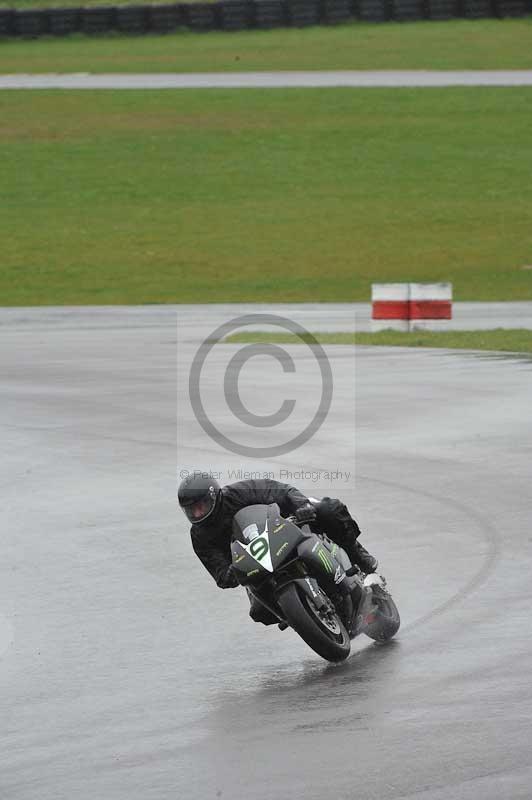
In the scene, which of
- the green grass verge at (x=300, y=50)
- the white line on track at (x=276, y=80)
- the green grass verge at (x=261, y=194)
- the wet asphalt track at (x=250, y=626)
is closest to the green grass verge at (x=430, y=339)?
the wet asphalt track at (x=250, y=626)

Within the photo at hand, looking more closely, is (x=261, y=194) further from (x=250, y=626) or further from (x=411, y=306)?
(x=250, y=626)

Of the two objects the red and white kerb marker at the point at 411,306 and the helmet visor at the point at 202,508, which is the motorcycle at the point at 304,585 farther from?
the red and white kerb marker at the point at 411,306

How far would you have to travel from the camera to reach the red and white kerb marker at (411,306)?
80.6ft

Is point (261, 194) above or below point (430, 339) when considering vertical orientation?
below

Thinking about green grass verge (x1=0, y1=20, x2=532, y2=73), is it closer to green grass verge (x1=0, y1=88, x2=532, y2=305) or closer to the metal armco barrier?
the metal armco barrier

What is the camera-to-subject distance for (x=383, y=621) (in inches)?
338

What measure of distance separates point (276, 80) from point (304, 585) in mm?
45270

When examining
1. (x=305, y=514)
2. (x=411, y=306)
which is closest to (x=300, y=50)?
(x=411, y=306)

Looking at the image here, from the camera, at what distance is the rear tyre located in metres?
8.55

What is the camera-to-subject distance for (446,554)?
34.4 ft

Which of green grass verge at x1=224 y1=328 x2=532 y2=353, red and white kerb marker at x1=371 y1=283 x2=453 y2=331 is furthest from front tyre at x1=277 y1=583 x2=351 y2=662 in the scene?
red and white kerb marker at x1=371 y1=283 x2=453 y2=331

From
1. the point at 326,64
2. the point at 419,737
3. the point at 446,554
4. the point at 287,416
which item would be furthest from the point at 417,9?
the point at 419,737

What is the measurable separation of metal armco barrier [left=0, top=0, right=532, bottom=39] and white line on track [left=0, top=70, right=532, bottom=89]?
757 cm

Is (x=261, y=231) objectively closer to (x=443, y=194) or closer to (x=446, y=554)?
(x=443, y=194)
